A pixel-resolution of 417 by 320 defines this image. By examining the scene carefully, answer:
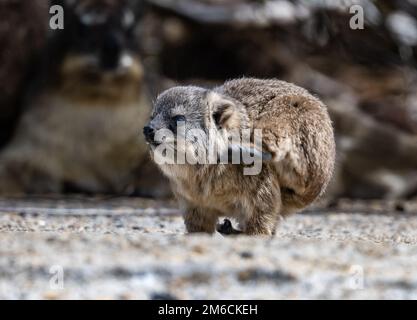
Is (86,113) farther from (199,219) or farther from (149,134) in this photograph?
(149,134)

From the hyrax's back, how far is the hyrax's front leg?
595mm

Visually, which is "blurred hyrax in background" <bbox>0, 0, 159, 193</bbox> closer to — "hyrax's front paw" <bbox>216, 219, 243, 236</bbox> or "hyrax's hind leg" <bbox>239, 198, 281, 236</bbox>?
"hyrax's front paw" <bbox>216, 219, 243, 236</bbox>

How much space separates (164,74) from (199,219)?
817cm

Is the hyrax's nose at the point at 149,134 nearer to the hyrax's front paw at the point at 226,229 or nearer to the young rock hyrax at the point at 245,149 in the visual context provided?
the young rock hyrax at the point at 245,149

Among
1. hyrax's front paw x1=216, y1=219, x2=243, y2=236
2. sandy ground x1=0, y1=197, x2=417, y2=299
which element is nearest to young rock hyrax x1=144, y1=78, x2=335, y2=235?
hyrax's front paw x1=216, y1=219, x2=243, y2=236

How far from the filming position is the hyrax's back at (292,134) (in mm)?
7188

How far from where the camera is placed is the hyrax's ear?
710 centimetres

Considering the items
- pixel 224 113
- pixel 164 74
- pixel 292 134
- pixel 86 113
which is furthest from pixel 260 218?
Answer: pixel 164 74

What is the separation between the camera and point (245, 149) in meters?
6.95

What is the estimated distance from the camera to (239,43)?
51.8ft

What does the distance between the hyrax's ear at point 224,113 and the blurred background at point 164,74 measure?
195 inches

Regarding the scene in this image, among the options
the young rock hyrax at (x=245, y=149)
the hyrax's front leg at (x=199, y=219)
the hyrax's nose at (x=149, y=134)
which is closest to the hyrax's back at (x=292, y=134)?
the young rock hyrax at (x=245, y=149)
